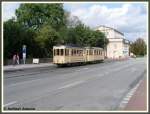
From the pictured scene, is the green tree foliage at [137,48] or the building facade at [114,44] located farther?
the green tree foliage at [137,48]

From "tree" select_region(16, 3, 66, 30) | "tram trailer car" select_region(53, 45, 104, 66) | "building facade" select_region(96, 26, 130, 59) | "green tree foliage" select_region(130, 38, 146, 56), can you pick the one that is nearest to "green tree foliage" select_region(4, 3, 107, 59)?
"tree" select_region(16, 3, 66, 30)

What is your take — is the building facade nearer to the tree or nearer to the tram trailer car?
the tree

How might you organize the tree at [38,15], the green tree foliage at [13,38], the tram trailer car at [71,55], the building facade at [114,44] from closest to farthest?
the tram trailer car at [71,55] → the green tree foliage at [13,38] → the tree at [38,15] → the building facade at [114,44]

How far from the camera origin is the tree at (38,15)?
85.2m


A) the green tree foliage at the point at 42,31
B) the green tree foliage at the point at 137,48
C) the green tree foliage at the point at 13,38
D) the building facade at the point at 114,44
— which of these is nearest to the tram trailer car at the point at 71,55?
the green tree foliage at the point at 42,31

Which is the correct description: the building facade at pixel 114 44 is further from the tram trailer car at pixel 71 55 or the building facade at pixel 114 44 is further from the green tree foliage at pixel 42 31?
the tram trailer car at pixel 71 55

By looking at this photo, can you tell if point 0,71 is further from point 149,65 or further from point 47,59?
point 47,59

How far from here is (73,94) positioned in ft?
57.2

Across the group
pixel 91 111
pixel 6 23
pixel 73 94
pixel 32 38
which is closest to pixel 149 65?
pixel 73 94

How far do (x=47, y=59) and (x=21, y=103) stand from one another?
57.8 m

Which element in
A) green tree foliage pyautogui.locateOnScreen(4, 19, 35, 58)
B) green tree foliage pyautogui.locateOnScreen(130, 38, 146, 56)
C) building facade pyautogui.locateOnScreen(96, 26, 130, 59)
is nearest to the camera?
green tree foliage pyautogui.locateOnScreen(4, 19, 35, 58)

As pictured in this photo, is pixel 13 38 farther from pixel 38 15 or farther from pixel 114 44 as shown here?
pixel 114 44

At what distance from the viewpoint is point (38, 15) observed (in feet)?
284

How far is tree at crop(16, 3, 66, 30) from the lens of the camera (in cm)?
8525
